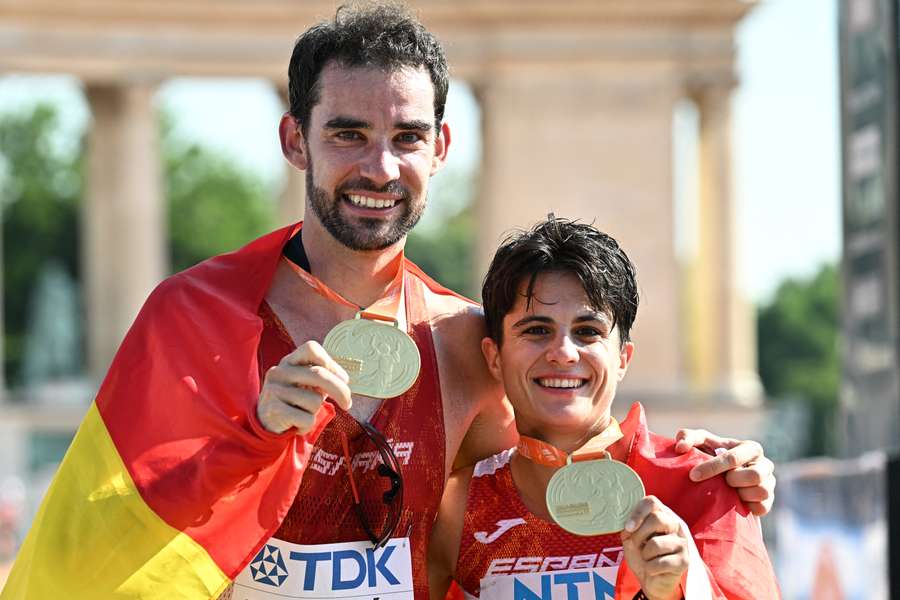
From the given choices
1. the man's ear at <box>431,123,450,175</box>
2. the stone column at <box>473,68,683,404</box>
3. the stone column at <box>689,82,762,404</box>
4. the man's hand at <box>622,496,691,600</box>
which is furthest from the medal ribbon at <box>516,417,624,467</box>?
the stone column at <box>689,82,762,404</box>

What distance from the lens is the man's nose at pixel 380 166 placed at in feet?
26.2

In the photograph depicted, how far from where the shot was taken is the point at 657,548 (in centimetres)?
708

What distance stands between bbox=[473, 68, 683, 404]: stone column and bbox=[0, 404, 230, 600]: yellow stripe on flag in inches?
2142

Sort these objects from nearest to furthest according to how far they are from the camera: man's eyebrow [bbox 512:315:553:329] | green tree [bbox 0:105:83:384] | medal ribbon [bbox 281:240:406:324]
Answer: man's eyebrow [bbox 512:315:553:329], medal ribbon [bbox 281:240:406:324], green tree [bbox 0:105:83:384]

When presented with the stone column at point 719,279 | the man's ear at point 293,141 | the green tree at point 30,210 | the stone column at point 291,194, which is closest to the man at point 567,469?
the man's ear at point 293,141

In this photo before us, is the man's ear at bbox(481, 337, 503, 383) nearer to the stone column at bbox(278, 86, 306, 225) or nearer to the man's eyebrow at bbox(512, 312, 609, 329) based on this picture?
the man's eyebrow at bbox(512, 312, 609, 329)

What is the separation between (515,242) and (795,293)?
128054 millimetres

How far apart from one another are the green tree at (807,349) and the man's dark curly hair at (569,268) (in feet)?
374

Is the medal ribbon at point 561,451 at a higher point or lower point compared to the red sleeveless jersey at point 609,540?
higher

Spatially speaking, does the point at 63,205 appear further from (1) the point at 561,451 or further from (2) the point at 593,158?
(1) the point at 561,451

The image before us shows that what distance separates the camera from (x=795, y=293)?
133000 mm

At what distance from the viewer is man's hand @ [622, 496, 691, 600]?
279 inches

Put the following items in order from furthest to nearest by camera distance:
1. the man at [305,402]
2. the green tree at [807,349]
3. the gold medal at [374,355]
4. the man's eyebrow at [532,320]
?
the green tree at [807,349] → the man's eyebrow at [532,320] → the gold medal at [374,355] → the man at [305,402]

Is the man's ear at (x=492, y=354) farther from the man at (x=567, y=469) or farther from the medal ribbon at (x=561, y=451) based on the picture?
the medal ribbon at (x=561, y=451)
